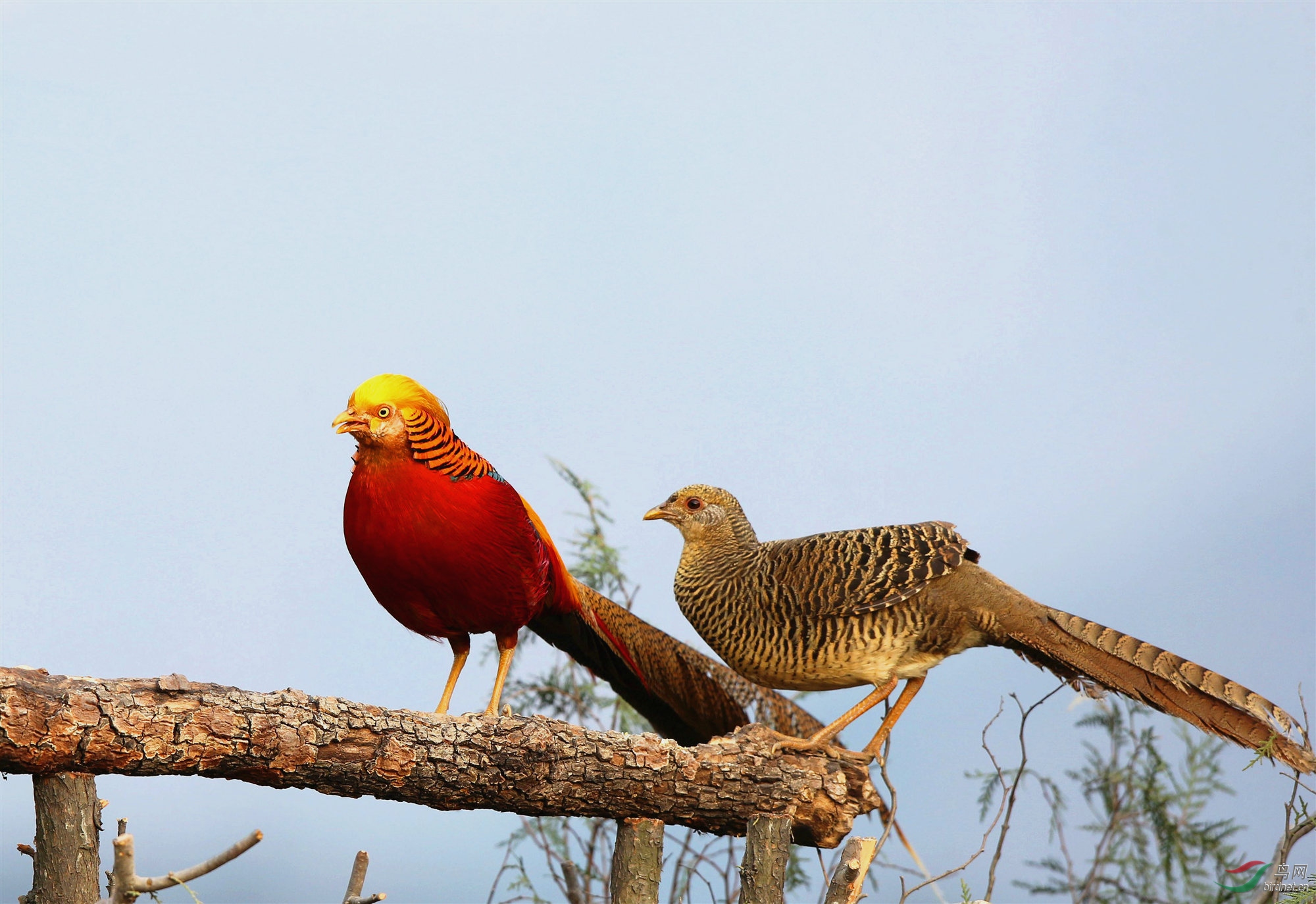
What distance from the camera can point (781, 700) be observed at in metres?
3.96

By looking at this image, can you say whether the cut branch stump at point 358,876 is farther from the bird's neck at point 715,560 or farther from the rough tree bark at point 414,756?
the bird's neck at point 715,560

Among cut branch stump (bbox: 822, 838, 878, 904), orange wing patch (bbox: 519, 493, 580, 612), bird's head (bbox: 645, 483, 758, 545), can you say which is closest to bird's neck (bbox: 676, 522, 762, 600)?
bird's head (bbox: 645, 483, 758, 545)

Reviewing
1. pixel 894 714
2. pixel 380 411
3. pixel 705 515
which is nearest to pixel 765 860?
pixel 894 714

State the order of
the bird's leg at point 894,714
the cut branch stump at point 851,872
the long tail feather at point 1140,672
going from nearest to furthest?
the cut branch stump at point 851,872 < the long tail feather at point 1140,672 < the bird's leg at point 894,714

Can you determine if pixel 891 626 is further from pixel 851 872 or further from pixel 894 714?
pixel 851 872

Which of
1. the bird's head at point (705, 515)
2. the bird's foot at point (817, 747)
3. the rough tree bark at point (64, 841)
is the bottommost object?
the rough tree bark at point (64, 841)

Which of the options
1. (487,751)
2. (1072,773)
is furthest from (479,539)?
(1072,773)

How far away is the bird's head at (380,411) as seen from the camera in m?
3.08

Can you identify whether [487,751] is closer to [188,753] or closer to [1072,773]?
[188,753]

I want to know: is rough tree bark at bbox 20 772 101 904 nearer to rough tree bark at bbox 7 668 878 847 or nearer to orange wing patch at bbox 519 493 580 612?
rough tree bark at bbox 7 668 878 847

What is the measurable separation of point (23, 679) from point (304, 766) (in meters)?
0.65

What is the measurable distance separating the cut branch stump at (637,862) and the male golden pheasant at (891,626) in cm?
50

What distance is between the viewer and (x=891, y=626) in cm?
357

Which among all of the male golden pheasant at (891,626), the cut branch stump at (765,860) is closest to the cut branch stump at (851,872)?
the cut branch stump at (765,860)
